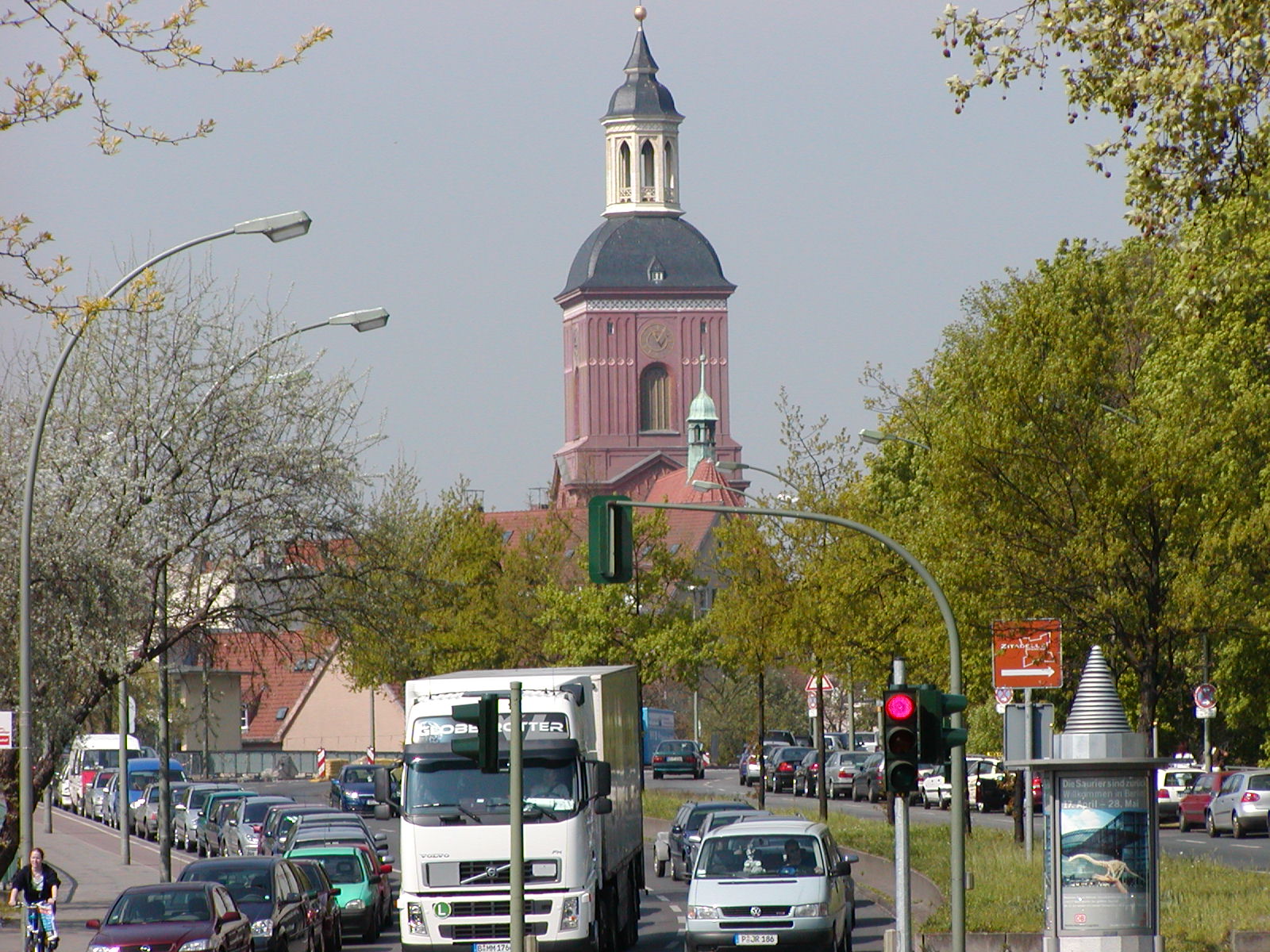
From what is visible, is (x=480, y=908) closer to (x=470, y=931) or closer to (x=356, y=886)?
(x=470, y=931)

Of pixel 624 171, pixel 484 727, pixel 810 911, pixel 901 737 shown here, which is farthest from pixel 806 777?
pixel 624 171

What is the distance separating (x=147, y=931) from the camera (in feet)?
71.8

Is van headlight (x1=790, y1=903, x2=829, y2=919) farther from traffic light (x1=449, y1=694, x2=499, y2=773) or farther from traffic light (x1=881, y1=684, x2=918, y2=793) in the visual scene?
traffic light (x1=881, y1=684, x2=918, y2=793)

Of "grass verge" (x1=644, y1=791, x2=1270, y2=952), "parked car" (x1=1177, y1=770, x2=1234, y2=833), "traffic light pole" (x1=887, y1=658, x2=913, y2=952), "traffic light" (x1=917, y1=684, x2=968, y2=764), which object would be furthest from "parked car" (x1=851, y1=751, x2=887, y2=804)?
"traffic light" (x1=917, y1=684, x2=968, y2=764)

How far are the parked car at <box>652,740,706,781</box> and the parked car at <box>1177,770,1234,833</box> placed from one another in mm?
29228

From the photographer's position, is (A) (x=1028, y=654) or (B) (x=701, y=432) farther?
(B) (x=701, y=432)

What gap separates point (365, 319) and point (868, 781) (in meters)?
35.5

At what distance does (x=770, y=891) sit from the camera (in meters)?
23.8

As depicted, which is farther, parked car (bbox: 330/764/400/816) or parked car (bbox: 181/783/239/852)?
parked car (bbox: 330/764/400/816)

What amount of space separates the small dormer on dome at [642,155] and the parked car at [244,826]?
11674cm

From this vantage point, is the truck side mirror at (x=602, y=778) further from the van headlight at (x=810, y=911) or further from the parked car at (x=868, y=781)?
the parked car at (x=868, y=781)

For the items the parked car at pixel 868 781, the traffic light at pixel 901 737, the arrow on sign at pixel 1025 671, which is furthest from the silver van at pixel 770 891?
the parked car at pixel 868 781

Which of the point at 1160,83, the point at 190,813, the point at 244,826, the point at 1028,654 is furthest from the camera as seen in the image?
the point at 190,813

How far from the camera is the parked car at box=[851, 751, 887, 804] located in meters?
59.7
